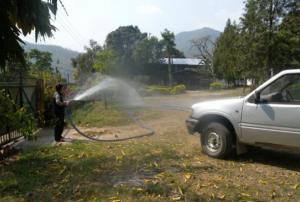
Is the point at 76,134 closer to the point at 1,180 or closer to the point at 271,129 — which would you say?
the point at 1,180

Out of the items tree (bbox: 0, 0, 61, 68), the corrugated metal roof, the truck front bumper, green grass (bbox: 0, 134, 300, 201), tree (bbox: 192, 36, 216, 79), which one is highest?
tree (bbox: 192, 36, 216, 79)

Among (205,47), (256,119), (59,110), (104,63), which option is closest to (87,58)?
(104,63)

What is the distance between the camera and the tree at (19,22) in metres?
6.58

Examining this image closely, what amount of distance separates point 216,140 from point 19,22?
15.0 ft

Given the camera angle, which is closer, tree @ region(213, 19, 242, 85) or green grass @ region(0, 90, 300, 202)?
green grass @ region(0, 90, 300, 202)

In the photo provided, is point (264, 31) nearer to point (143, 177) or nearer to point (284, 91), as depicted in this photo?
point (284, 91)

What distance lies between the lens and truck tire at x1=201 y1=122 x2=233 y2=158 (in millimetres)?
8570

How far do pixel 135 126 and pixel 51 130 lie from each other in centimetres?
327

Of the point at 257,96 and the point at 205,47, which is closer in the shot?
the point at 257,96

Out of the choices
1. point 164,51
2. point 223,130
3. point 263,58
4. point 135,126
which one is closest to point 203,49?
point 164,51

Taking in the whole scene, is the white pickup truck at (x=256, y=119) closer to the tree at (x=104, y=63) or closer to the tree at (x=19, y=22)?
the tree at (x=19, y=22)

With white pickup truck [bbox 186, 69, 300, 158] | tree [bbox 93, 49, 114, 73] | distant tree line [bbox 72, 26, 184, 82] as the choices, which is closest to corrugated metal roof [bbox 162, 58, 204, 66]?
distant tree line [bbox 72, 26, 184, 82]

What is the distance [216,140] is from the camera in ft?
28.9

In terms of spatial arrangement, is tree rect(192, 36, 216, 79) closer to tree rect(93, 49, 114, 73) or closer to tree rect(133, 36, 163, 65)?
tree rect(133, 36, 163, 65)
